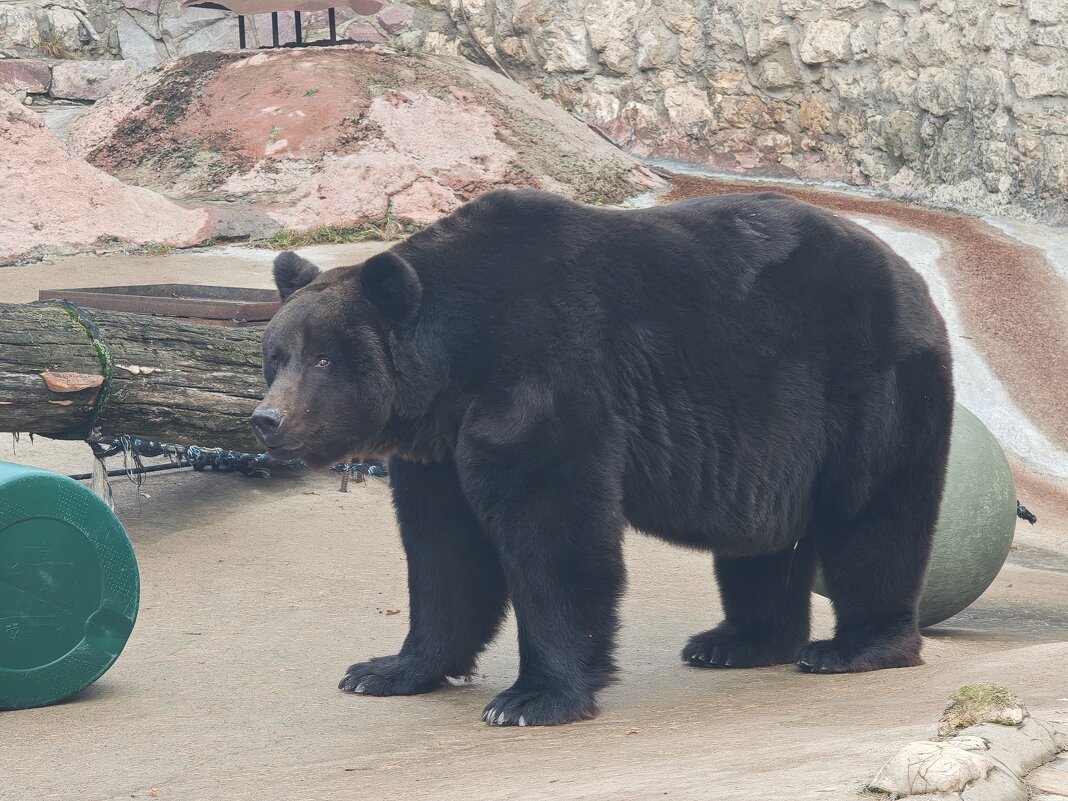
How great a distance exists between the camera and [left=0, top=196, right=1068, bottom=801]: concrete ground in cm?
341

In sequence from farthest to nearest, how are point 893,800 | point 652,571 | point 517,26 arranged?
point 517,26
point 652,571
point 893,800

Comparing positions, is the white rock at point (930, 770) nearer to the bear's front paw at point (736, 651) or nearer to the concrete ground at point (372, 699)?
the concrete ground at point (372, 699)

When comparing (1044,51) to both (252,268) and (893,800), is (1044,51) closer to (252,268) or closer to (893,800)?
(252,268)

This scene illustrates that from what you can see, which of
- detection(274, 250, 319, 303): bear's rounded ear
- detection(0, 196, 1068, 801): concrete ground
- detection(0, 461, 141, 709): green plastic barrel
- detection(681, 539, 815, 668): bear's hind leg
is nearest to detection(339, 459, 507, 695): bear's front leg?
detection(0, 196, 1068, 801): concrete ground

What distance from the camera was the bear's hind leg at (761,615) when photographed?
556 cm

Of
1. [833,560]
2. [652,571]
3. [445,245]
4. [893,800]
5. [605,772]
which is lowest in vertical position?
[652,571]

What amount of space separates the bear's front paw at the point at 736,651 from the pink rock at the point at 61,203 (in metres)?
10.5

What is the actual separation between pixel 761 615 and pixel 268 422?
2.39 m

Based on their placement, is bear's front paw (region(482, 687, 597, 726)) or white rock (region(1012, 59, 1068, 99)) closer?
bear's front paw (region(482, 687, 597, 726))

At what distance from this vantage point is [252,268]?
1342cm

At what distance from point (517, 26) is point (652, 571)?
1454cm

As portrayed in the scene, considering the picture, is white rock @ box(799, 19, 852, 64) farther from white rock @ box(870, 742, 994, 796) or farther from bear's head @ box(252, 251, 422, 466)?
white rock @ box(870, 742, 994, 796)

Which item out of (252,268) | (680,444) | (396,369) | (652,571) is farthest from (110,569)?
(252,268)

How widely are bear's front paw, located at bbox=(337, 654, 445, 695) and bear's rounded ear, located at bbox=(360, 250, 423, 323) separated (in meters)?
Answer: 1.38
